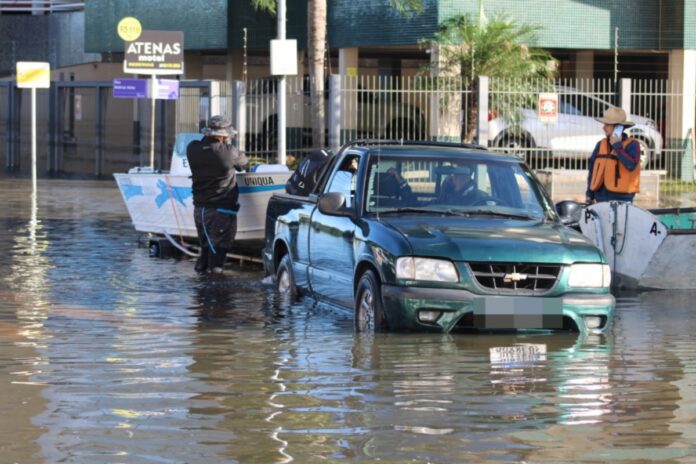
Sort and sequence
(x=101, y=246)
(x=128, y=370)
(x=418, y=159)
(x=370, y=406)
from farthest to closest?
(x=101, y=246) → (x=418, y=159) → (x=128, y=370) → (x=370, y=406)

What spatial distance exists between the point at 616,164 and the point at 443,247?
5.83m

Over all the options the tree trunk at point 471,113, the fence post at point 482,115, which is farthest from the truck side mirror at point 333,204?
the tree trunk at point 471,113

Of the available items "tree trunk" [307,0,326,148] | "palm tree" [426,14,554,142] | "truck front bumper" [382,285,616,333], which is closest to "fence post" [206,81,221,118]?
"palm tree" [426,14,554,142]

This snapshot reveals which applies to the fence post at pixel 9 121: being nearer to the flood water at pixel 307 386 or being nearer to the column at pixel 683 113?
the column at pixel 683 113

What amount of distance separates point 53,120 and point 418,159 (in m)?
30.5

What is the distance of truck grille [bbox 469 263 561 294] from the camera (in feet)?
36.0

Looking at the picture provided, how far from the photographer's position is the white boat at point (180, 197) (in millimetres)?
17594

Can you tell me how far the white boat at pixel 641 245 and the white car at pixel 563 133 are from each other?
1555cm

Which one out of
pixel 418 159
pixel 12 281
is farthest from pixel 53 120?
pixel 418 159

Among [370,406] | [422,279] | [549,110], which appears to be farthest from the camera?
[549,110]

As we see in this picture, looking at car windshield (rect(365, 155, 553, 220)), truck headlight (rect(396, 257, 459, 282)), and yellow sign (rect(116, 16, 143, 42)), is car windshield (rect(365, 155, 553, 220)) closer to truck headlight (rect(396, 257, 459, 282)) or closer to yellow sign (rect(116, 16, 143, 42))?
truck headlight (rect(396, 257, 459, 282))

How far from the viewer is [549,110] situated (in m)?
29.1

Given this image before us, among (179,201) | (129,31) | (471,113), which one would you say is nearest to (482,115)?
(471,113)

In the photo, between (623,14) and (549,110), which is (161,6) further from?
(549,110)
